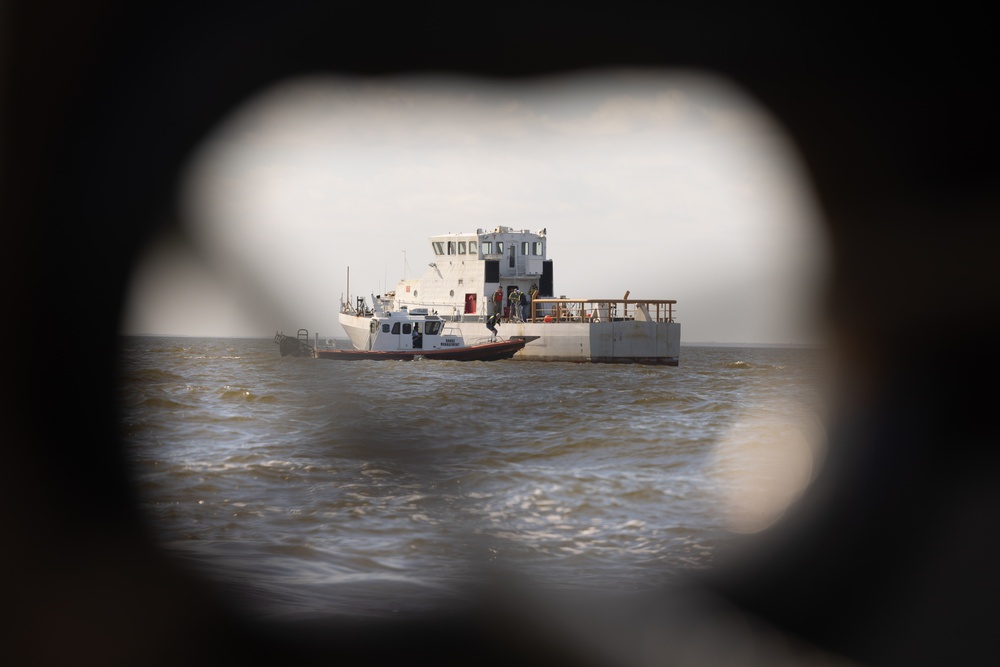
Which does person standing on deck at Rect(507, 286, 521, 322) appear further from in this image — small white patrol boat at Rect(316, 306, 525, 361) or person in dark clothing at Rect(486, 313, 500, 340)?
small white patrol boat at Rect(316, 306, 525, 361)

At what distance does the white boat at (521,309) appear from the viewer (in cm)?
2423

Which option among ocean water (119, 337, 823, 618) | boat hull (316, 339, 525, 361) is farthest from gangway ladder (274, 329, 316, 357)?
boat hull (316, 339, 525, 361)

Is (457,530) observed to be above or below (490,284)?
below

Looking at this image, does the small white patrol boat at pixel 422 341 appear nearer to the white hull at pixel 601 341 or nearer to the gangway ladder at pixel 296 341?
the white hull at pixel 601 341

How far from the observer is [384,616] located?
1.89 meters

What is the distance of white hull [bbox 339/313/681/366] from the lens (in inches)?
951

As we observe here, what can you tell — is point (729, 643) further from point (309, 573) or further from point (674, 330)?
point (674, 330)

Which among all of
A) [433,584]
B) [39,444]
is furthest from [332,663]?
[39,444]

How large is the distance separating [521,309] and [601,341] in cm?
390

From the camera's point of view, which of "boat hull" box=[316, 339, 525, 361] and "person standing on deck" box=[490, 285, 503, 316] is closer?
"boat hull" box=[316, 339, 525, 361]

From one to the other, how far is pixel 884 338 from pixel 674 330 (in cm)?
2327

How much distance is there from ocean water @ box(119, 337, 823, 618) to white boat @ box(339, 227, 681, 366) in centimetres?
2013

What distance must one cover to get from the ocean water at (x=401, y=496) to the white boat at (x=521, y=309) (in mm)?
20130

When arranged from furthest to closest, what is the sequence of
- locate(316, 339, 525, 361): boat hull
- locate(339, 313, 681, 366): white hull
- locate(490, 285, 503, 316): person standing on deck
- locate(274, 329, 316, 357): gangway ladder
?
locate(490, 285, 503, 316): person standing on deck, locate(339, 313, 681, 366): white hull, locate(316, 339, 525, 361): boat hull, locate(274, 329, 316, 357): gangway ladder
